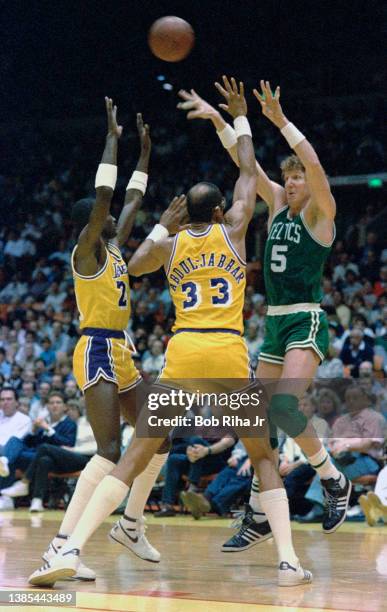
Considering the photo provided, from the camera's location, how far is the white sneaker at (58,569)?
5.83m

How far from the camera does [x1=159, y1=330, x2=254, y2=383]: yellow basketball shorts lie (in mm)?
6117

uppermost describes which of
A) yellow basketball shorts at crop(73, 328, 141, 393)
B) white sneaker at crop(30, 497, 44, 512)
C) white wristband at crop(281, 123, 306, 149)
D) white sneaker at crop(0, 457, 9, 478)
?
white wristband at crop(281, 123, 306, 149)

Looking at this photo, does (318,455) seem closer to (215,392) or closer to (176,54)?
(215,392)

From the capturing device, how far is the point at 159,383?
620 cm

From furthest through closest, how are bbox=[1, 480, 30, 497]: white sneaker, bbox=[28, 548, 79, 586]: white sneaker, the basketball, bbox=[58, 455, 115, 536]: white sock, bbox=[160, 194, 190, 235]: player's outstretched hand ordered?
bbox=[1, 480, 30, 497]: white sneaker
the basketball
bbox=[160, 194, 190, 235]: player's outstretched hand
bbox=[58, 455, 115, 536]: white sock
bbox=[28, 548, 79, 586]: white sneaker

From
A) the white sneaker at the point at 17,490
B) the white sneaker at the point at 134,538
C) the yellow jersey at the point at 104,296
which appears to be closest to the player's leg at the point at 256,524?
the white sneaker at the point at 134,538

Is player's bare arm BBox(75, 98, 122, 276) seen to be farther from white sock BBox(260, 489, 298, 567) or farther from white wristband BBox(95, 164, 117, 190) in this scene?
white sock BBox(260, 489, 298, 567)

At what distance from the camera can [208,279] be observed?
631 cm

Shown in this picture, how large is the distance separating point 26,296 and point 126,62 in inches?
312

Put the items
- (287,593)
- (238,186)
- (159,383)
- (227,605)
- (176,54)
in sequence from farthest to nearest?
(176,54)
(238,186)
(159,383)
(287,593)
(227,605)

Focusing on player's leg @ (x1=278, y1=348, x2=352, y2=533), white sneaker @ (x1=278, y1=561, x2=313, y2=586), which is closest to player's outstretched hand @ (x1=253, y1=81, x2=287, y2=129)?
player's leg @ (x1=278, y1=348, x2=352, y2=533)

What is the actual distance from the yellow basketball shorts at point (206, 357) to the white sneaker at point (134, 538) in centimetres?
139

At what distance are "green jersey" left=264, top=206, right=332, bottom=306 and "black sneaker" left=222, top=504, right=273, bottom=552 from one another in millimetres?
1621

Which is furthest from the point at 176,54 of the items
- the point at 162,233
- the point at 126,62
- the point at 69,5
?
the point at 126,62
